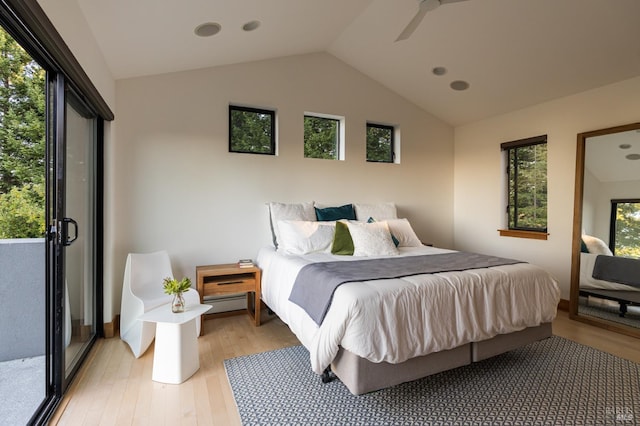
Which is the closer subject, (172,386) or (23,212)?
(23,212)

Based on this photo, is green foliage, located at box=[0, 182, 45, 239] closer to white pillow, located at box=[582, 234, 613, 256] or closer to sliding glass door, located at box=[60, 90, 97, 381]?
sliding glass door, located at box=[60, 90, 97, 381]

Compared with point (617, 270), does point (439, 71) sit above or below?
above

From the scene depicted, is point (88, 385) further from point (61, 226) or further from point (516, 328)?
point (516, 328)

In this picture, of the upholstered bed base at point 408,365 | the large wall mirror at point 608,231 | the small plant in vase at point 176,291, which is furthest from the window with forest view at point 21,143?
the large wall mirror at point 608,231

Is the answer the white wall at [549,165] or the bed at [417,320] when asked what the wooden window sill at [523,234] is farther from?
the bed at [417,320]

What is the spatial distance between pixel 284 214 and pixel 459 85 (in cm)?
262

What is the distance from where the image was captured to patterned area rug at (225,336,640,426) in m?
1.76

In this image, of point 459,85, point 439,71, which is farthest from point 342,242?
point 459,85

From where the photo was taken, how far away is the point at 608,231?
3.17 meters

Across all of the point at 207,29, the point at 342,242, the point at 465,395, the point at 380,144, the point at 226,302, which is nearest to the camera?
the point at 465,395

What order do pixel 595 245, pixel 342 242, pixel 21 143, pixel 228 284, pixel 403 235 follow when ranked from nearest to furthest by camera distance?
pixel 21 143 → pixel 228 284 → pixel 342 242 → pixel 595 245 → pixel 403 235

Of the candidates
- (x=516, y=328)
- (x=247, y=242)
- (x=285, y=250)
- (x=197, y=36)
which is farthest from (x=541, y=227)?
(x=197, y=36)

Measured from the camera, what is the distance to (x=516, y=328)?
86.0 inches

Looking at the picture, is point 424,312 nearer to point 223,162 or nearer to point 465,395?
point 465,395
